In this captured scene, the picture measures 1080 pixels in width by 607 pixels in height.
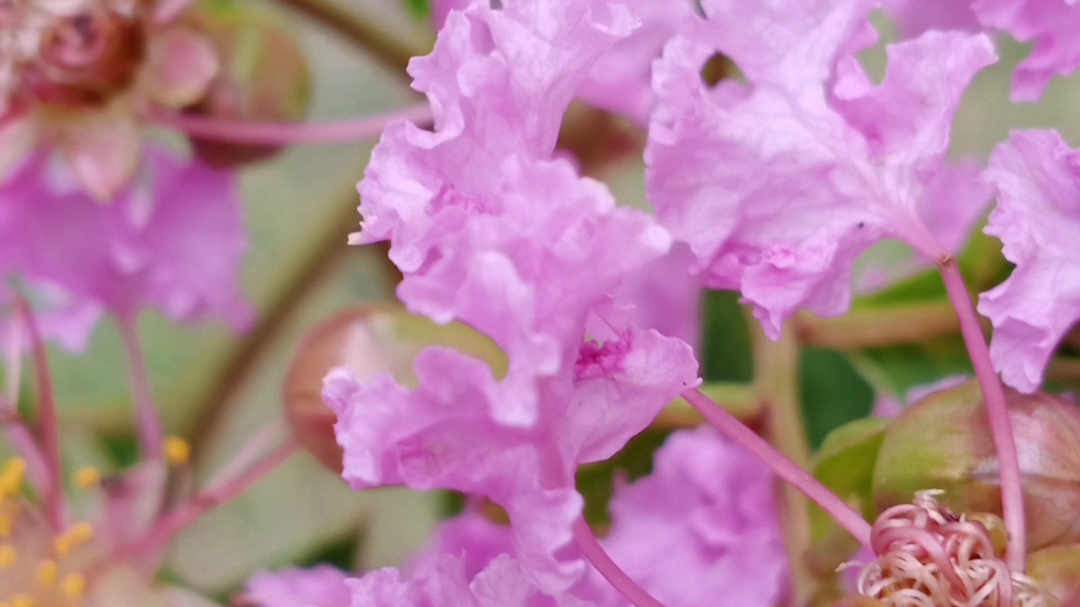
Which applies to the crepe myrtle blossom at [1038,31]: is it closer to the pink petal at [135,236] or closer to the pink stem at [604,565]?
the pink stem at [604,565]

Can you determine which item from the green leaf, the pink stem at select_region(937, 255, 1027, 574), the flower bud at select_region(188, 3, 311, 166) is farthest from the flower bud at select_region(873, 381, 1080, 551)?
the flower bud at select_region(188, 3, 311, 166)

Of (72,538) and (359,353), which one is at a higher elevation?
(359,353)

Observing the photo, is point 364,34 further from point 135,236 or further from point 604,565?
point 604,565

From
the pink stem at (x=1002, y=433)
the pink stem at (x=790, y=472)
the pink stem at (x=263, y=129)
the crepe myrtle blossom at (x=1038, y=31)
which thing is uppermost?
the crepe myrtle blossom at (x=1038, y=31)

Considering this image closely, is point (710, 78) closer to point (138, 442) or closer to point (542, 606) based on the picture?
point (542, 606)

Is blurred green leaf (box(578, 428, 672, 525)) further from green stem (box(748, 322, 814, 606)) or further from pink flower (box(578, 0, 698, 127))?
pink flower (box(578, 0, 698, 127))

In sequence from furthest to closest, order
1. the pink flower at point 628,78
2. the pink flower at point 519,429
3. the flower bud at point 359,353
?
1. the pink flower at point 628,78
2. the flower bud at point 359,353
3. the pink flower at point 519,429

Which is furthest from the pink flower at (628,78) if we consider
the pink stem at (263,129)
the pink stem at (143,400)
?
the pink stem at (143,400)

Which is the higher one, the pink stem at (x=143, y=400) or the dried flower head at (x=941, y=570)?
the dried flower head at (x=941, y=570)

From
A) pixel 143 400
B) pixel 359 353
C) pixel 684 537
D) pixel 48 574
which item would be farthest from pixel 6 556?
pixel 684 537
